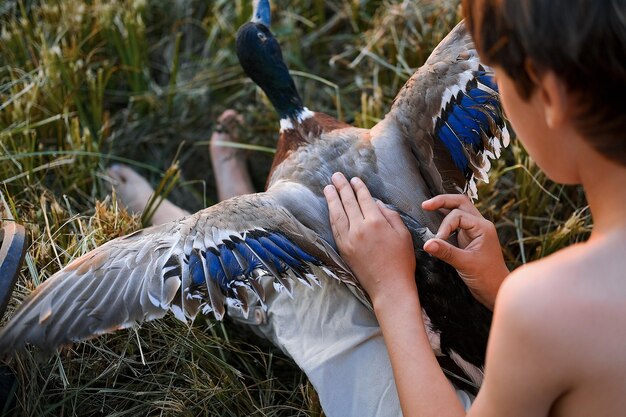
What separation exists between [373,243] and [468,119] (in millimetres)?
512

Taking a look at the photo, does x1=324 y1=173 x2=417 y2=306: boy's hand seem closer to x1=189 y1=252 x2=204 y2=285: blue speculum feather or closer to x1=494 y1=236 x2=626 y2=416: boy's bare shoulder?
x1=189 y1=252 x2=204 y2=285: blue speculum feather

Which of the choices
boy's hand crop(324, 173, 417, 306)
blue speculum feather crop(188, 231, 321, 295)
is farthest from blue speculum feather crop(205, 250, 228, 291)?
boy's hand crop(324, 173, 417, 306)

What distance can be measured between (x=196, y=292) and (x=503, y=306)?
836mm

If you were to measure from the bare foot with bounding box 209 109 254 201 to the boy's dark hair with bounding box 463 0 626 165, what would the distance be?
70.9 inches

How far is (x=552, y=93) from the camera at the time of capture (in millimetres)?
1051

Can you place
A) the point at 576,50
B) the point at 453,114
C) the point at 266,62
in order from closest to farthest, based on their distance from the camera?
the point at 576,50 → the point at 453,114 → the point at 266,62

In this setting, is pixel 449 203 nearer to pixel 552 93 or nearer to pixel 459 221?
pixel 459 221

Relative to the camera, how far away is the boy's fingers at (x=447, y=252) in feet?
5.44

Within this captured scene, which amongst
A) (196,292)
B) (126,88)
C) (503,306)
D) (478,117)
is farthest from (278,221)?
(126,88)

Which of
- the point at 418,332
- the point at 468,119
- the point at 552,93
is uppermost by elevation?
the point at 552,93

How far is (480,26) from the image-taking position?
1.11 metres

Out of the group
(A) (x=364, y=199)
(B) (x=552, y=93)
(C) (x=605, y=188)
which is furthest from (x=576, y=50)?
(A) (x=364, y=199)

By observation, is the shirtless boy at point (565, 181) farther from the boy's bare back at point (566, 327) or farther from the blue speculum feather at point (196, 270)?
the blue speculum feather at point (196, 270)

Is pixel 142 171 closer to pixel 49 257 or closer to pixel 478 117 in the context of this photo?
pixel 49 257
